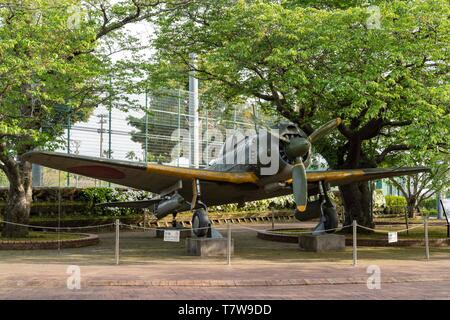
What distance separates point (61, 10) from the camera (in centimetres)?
1419

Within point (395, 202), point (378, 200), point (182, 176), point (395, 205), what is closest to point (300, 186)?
point (182, 176)

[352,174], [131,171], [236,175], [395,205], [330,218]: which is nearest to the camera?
[131,171]

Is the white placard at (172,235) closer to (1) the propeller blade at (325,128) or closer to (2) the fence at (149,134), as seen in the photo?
(1) the propeller blade at (325,128)

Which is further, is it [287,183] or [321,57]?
[287,183]

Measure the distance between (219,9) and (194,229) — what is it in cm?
790

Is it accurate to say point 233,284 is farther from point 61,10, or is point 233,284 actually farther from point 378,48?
point 61,10

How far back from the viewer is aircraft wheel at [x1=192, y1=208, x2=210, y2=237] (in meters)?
14.3

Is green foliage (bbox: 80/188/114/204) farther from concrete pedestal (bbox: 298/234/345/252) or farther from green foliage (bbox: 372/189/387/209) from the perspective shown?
green foliage (bbox: 372/189/387/209)

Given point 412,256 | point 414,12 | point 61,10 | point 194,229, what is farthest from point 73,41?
point 412,256

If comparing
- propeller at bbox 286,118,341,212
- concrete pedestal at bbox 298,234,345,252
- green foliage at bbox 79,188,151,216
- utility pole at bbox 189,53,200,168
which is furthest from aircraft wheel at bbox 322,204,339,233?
utility pole at bbox 189,53,200,168

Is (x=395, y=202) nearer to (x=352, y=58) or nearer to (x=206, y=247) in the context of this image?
(x=352, y=58)

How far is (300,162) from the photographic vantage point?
46.1 feet

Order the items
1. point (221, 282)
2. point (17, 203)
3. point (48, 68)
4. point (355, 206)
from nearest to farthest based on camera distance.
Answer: point (221, 282), point (48, 68), point (17, 203), point (355, 206)

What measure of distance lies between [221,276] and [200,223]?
4.73m
